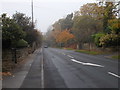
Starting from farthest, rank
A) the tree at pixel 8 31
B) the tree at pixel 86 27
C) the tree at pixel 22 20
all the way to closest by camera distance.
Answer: the tree at pixel 86 27 < the tree at pixel 22 20 < the tree at pixel 8 31

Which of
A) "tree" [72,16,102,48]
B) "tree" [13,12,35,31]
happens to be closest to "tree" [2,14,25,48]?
"tree" [13,12,35,31]

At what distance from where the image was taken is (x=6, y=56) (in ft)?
67.9

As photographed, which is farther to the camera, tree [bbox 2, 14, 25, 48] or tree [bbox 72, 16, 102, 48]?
tree [bbox 72, 16, 102, 48]

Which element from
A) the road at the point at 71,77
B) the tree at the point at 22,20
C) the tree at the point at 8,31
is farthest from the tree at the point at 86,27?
the road at the point at 71,77

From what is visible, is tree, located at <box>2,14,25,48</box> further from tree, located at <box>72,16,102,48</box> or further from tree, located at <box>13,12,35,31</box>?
tree, located at <box>72,16,102,48</box>

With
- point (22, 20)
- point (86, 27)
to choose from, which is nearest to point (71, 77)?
point (22, 20)

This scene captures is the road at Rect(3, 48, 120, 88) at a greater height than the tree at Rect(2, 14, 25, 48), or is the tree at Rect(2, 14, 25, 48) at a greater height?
the tree at Rect(2, 14, 25, 48)

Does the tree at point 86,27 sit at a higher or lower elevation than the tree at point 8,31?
higher

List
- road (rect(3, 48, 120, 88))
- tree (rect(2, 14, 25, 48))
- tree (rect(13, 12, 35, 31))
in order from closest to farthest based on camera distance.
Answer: road (rect(3, 48, 120, 88)), tree (rect(2, 14, 25, 48)), tree (rect(13, 12, 35, 31))

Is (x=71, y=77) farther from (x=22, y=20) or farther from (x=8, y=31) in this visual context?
(x=22, y=20)

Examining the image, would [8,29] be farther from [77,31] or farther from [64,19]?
[64,19]

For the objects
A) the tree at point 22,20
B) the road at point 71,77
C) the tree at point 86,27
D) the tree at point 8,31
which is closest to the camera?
the road at point 71,77

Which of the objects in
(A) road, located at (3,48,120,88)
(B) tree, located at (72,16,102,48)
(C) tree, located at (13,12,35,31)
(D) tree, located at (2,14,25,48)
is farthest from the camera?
(B) tree, located at (72,16,102,48)

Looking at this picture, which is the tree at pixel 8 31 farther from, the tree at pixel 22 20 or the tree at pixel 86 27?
the tree at pixel 86 27
